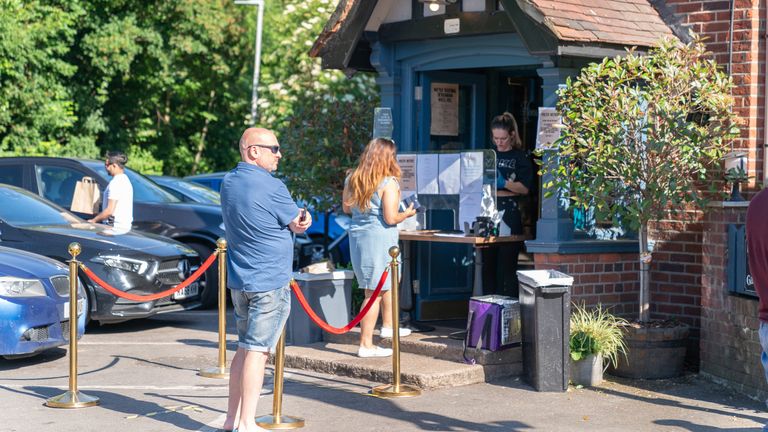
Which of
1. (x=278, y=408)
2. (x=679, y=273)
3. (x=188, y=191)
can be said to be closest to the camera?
(x=278, y=408)

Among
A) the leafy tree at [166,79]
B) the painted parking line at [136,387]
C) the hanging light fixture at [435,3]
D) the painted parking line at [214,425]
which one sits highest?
the leafy tree at [166,79]

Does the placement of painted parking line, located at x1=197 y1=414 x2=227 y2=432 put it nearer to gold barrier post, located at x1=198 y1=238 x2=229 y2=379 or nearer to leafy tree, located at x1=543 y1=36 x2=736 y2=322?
gold barrier post, located at x1=198 y1=238 x2=229 y2=379

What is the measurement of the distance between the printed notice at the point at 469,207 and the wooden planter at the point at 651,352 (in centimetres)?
184

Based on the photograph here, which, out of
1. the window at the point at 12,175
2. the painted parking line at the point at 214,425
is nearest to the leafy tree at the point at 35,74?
the window at the point at 12,175

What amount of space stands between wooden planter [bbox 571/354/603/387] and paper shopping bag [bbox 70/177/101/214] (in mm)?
6683

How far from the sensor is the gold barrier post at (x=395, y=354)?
8.14 m

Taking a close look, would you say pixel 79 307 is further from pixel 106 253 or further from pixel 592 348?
pixel 592 348

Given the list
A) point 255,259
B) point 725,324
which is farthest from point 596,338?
point 255,259

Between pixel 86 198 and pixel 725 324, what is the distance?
302 inches

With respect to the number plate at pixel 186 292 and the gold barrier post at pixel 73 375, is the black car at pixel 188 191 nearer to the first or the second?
the number plate at pixel 186 292

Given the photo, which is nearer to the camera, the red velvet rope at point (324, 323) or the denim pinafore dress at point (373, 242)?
the red velvet rope at point (324, 323)

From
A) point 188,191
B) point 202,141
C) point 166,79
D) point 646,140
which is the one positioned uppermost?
point 166,79

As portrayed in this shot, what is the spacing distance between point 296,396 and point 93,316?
3.54 metres

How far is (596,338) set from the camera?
881cm
